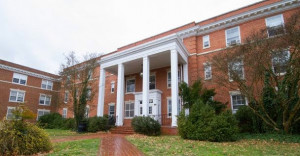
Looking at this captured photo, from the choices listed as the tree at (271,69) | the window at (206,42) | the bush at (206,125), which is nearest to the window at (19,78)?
the bush at (206,125)

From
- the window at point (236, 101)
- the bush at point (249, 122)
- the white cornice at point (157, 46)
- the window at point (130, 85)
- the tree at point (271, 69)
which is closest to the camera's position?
the tree at point (271, 69)

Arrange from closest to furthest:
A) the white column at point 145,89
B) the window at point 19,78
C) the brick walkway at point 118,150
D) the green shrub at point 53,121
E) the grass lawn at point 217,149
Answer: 1. the brick walkway at point 118,150
2. the grass lawn at point 217,149
3. the white column at point 145,89
4. the green shrub at point 53,121
5. the window at point 19,78

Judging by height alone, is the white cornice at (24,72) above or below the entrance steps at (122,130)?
above

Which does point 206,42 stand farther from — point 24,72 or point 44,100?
point 44,100

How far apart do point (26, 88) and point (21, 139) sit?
25451 millimetres

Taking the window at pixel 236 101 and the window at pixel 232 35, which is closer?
the window at pixel 236 101

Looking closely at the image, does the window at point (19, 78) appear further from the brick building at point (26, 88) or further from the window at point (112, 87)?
the window at point (112, 87)

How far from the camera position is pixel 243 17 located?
51.1 ft

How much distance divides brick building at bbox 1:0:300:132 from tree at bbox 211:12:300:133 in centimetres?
191

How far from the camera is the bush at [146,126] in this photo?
38.4ft

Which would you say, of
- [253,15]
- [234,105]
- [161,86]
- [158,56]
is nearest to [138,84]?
[161,86]

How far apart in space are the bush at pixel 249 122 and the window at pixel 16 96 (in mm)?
29781

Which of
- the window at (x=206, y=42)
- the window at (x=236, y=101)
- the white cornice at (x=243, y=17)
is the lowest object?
the window at (x=236, y=101)

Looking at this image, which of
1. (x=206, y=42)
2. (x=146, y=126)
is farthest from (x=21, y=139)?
(x=206, y=42)
